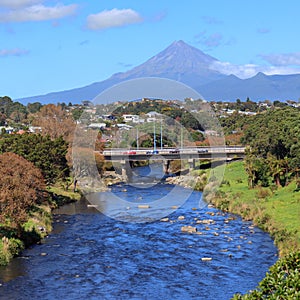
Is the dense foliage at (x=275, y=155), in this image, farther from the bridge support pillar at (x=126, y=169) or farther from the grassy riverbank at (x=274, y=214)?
the bridge support pillar at (x=126, y=169)

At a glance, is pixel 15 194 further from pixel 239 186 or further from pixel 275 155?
pixel 275 155

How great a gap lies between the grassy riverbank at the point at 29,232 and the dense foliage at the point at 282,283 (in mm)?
22352

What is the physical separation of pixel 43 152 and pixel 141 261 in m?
26.0

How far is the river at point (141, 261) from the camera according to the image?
3100 centimetres

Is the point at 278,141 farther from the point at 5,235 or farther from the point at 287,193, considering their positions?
the point at 5,235

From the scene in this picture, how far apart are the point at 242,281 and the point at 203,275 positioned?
253cm

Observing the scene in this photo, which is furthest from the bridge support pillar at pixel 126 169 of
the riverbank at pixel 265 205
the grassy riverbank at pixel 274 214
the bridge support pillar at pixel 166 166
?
the grassy riverbank at pixel 274 214

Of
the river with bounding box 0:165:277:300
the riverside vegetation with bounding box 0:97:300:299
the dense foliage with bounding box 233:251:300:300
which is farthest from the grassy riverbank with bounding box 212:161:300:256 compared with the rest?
the dense foliage with bounding box 233:251:300:300

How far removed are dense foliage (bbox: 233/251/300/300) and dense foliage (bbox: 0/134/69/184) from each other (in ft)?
143

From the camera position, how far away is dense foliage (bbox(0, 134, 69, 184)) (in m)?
59.2

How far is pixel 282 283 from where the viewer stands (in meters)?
16.0

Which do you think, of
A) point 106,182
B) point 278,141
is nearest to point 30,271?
point 278,141

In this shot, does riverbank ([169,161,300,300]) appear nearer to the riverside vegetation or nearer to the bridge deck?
the riverside vegetation

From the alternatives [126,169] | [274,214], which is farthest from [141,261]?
[126,169]
